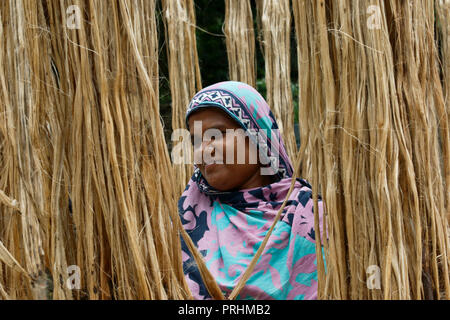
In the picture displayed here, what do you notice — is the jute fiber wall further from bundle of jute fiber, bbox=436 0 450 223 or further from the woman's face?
bundle of jute fiber, bbox=436 0 450 223

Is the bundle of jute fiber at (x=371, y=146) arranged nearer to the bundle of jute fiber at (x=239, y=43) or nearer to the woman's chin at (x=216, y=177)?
the woman's chin at (x=216, y=177)

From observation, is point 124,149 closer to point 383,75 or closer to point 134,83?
point 134,83

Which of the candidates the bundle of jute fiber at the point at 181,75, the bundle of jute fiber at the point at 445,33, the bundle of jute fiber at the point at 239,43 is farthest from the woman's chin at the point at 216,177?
the bundle of jute fiber at the point at 239,43

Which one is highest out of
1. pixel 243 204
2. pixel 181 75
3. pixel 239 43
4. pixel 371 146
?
pixel 239 43

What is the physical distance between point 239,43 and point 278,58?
188 mm

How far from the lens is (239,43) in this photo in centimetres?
254

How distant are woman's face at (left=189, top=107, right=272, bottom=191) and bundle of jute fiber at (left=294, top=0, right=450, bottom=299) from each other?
0.63 metres

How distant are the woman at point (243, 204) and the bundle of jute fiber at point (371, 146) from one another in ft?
1.49

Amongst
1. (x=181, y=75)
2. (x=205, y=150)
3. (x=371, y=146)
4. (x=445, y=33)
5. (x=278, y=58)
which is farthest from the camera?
(x=278, y=58)

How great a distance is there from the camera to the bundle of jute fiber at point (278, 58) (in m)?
2.47

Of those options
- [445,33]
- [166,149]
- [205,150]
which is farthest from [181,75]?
[166,149]

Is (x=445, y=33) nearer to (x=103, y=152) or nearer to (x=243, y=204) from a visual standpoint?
(x=243, y=204)
